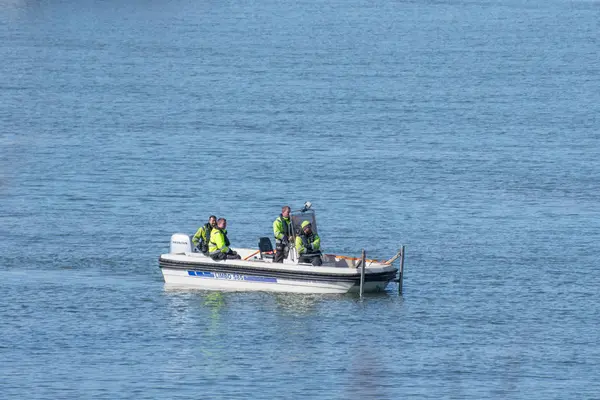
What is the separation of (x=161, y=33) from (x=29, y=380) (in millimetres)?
97484

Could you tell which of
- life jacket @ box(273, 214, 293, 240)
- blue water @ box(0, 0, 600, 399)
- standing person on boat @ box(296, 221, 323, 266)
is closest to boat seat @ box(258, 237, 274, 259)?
life jacket @ box(273, 214, 293, 240)

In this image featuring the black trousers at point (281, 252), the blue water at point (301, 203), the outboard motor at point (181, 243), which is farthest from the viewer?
the outboard motor at point (181, 243)

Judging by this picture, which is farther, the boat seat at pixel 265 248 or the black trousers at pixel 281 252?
the boat seat at pixel 265 248

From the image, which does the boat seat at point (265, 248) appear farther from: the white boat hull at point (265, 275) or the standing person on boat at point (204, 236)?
the standing person on boat at point (204, 236)

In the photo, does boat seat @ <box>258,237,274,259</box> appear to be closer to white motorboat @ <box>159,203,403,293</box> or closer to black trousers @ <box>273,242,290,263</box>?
white motorboat @ <box>159,203,403,293</box>

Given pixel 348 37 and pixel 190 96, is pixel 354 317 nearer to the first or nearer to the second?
pixel 190 96

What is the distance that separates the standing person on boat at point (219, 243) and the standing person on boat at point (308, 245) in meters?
2.06

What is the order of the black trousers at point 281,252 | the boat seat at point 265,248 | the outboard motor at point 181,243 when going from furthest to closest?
1. the outboard motor at point 181,243
2. the boat seat at point 265,248
3. the black trousers at point 281,252

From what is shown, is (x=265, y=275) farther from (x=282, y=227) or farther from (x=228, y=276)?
(x=282, y=227)

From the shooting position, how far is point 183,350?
3772cm

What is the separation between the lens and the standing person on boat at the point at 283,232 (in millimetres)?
42594

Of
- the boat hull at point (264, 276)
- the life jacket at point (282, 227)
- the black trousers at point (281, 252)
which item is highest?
the life jacket at point (282, 227)

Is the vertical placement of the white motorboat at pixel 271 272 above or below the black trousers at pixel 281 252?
below

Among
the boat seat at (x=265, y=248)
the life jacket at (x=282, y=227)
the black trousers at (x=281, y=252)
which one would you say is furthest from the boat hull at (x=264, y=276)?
the life jacket at (x=282, y=227)
